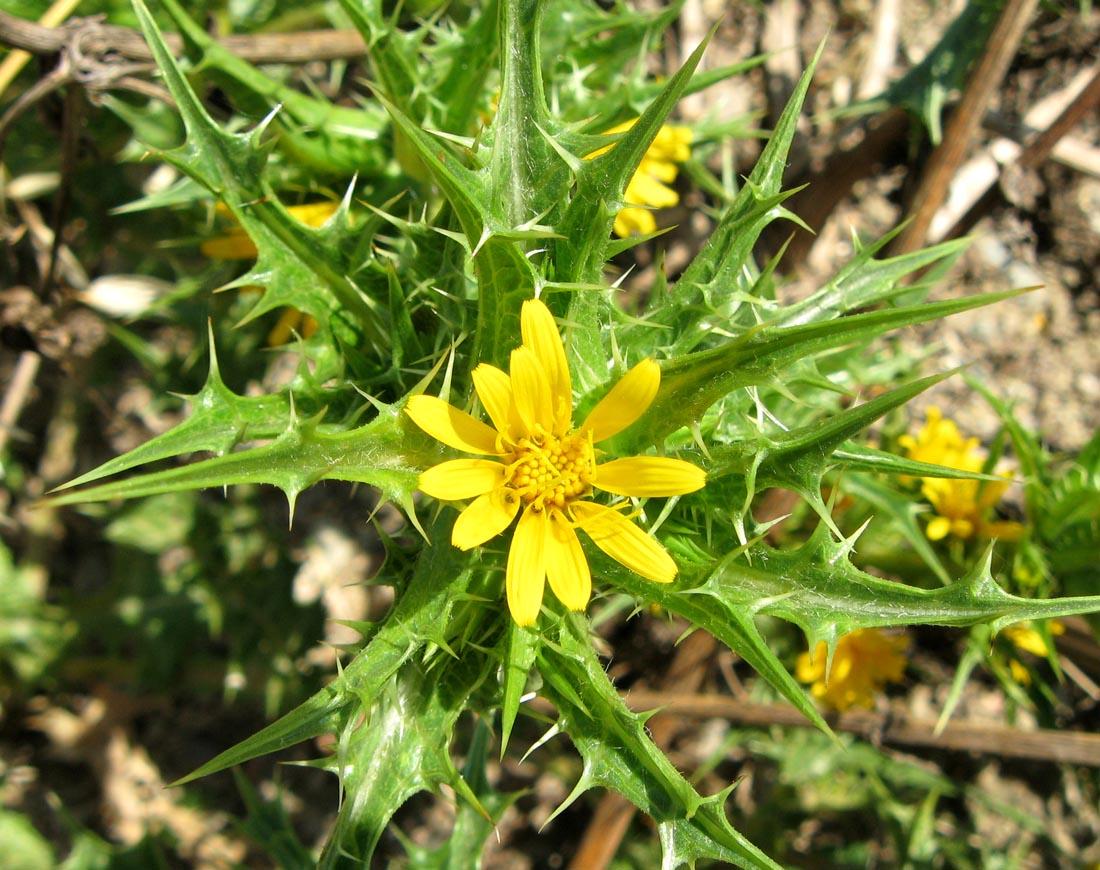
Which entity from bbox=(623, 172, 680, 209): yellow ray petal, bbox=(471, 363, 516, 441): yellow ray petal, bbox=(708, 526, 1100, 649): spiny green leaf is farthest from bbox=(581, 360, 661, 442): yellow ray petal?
bbox=(623, 172, 680, 209): yellow ray petal

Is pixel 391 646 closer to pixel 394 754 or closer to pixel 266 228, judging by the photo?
pixel 394 754

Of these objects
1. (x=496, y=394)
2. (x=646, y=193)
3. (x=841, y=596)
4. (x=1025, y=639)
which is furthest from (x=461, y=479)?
(x=1025, y=639)

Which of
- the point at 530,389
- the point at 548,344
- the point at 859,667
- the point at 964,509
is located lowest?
the point at 859,667

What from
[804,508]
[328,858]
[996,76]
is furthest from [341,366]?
[996,76]

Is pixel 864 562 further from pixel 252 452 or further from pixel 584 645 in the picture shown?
pixel 252 452

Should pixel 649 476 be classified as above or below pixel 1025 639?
above

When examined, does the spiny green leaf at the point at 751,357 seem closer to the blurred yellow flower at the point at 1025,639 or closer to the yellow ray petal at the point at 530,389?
the yellow ray petal at the point at 530,389

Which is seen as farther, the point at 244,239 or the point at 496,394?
the point at 244,239

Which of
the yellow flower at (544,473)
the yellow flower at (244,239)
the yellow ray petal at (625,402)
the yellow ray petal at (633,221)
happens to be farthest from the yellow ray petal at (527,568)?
the yellow ray petal at (633,221)

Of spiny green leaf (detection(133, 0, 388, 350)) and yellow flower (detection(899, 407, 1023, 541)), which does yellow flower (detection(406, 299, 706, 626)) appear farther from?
yellow flower (detection(899, 407, 1023, 541))
